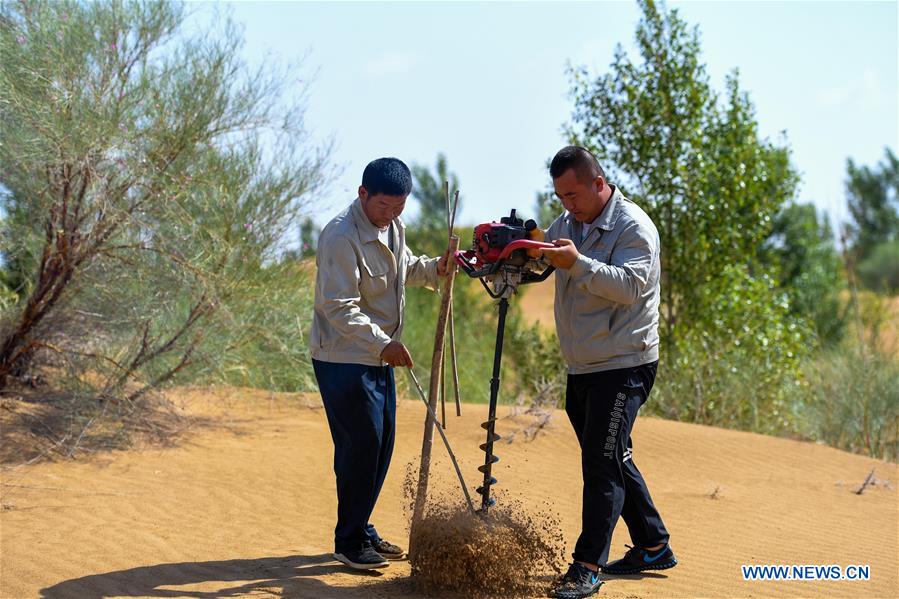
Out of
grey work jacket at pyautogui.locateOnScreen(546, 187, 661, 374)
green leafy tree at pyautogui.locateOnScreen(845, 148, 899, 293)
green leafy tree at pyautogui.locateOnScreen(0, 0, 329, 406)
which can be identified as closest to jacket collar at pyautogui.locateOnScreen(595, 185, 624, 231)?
grey work jacket at pyautogui.locateOnScreen(546, 187, 661, 374)

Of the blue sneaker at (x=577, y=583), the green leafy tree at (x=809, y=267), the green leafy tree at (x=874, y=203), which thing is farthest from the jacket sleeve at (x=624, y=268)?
the green leafy tree at (x=874, y=203)

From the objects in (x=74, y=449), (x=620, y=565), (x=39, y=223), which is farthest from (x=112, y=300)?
(x=620, y=565)

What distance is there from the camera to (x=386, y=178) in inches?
190

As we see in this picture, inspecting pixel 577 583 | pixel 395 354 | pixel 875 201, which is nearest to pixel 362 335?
pixel 395 354

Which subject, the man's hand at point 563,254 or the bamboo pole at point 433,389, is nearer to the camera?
the man's hand at point 563,254

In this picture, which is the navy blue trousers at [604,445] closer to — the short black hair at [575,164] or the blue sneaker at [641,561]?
the blue sneaker at [641,561]

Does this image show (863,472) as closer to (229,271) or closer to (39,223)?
(229,271)

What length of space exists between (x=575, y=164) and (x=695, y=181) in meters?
7.61

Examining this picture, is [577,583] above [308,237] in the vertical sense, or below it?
below

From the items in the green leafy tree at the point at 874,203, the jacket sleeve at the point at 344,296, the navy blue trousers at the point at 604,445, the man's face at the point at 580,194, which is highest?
the green leafy tree at the point at 874,203

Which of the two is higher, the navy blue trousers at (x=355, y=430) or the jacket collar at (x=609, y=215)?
the jacket collar at (x=609, y=215)

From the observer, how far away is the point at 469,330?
15188 millimetres

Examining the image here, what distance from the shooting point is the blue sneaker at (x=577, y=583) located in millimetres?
4699

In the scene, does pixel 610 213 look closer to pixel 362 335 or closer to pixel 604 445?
pixel 604 445
